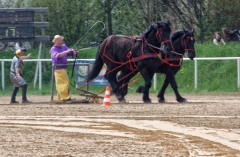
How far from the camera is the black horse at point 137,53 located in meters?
18.2

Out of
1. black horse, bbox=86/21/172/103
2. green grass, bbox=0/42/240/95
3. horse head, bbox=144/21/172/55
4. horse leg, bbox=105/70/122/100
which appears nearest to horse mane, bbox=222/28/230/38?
green grass, bbox=0/42/240/95

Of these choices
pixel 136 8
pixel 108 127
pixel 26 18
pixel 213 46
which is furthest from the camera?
pixel 136 8

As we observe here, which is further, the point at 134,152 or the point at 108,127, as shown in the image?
the point at 108,127

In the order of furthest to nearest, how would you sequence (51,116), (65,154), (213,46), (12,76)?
1. (213,46)
2. (12,76)
3. (51,116)
4. (65,154)

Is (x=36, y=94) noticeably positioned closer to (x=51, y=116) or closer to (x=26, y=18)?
(x=26, y=18)

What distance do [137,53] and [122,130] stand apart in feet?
21.3

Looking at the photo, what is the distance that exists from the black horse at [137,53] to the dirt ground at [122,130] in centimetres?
107

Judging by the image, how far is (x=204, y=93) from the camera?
23156mm

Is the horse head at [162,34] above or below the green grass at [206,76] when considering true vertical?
above

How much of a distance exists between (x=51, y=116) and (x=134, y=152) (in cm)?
572

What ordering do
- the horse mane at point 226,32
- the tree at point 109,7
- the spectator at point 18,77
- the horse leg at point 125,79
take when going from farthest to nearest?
the tree at point 109,7
the horse mane at point 226,32
the spectator at point 18,77
the horse leg at point 125,79

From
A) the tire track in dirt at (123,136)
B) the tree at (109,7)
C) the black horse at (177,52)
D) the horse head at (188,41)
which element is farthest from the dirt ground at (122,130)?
the tree at (109,7)

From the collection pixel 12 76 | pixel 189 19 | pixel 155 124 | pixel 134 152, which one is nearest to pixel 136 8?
pixel 189 19

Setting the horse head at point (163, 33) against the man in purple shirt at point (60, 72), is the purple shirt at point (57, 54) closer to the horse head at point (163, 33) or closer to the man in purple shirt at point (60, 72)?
the man in purple shirt at point (60, 72)
